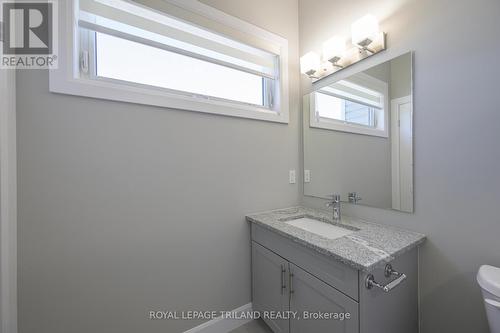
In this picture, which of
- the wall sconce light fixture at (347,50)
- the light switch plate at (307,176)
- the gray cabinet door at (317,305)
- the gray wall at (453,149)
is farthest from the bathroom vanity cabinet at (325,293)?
the wall sconce light fixture at (347,50)

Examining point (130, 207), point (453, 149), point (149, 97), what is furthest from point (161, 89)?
point (453, 149)

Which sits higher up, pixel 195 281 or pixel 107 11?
pixel 107 11

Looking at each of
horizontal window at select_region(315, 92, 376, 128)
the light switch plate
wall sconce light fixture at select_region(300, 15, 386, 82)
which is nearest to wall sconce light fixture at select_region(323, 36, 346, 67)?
wall sconce light fixture at select_region(300, 15, 386, 82)

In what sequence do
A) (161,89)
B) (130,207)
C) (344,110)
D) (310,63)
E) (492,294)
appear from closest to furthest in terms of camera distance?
(492,294) → (130,207) → (161,89) → (344,110) → (310,63)

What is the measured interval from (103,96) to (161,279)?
3.80 ft

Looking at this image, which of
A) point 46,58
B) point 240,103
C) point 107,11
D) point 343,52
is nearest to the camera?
point 46,58

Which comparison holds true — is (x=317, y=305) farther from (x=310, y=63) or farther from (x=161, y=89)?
(x=310, y=63)

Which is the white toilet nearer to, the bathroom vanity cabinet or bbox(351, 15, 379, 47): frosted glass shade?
the bathroom vanity cabinet

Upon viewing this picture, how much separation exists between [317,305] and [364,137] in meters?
1.14

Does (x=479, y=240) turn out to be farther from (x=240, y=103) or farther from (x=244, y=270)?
(x=240, y=103)

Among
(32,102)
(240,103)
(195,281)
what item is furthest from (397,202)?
(32,102)

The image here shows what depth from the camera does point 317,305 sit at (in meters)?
1.05

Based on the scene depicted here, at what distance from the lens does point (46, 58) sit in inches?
39.9

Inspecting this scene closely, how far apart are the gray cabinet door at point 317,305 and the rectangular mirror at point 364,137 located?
2.20 ft
